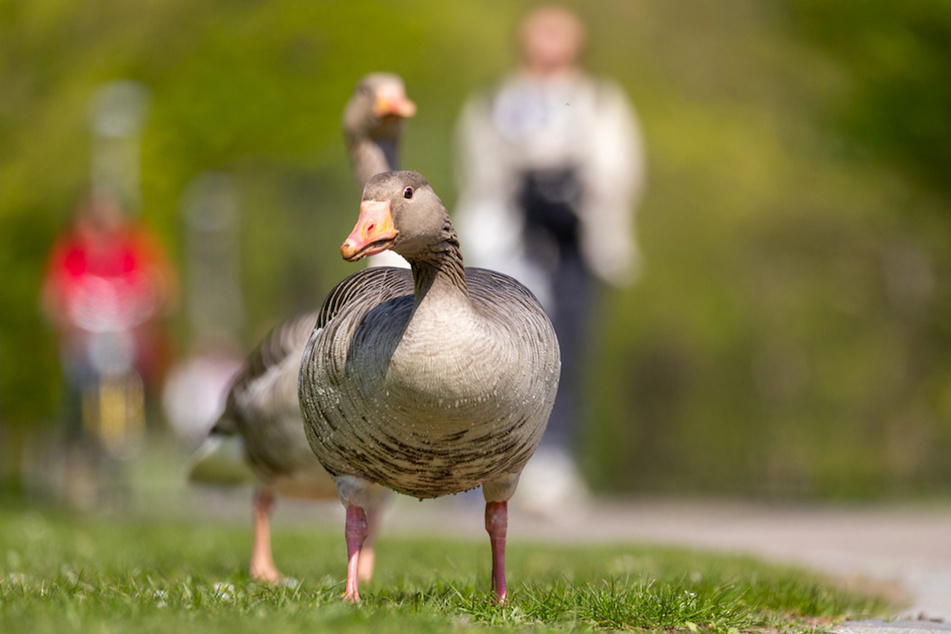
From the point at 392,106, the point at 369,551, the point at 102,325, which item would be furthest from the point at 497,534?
the point at 102,325

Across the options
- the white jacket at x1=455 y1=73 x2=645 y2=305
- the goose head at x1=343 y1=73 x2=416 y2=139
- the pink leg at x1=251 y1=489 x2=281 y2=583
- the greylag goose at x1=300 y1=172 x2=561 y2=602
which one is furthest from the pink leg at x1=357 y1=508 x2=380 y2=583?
the white jacket at x1=455 y1=73 x2=645 y2=305

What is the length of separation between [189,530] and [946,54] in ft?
26.2

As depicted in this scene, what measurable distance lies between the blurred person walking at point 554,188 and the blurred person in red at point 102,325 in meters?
3.39

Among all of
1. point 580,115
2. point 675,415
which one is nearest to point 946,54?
point 580,115

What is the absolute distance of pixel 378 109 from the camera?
6871 mm

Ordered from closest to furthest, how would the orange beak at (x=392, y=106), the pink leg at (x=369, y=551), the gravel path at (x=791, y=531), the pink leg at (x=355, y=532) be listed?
1. the pink leg at (x=355, y=532)
2. the pink leg at (x=369, y=551)
3. the orange beak at (x=392, y=106)
4. the gravel path at (x=791, y=531)

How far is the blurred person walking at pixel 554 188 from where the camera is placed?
37.9 ft

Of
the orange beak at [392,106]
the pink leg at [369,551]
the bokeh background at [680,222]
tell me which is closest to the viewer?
the pink leg at [369,551]

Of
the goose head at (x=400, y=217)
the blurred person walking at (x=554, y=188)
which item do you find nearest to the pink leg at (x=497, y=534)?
the goose head at (x=400, y=217)

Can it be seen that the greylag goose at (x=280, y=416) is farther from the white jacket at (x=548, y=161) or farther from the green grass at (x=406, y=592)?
the white jacket at (x=548, y=161)

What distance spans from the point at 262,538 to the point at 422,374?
107 inches

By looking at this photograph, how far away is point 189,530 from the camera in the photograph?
380 inches

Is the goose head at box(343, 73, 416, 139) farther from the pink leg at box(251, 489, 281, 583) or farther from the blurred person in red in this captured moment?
the blurred person in red

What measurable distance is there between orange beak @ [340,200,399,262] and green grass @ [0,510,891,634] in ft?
3.54
